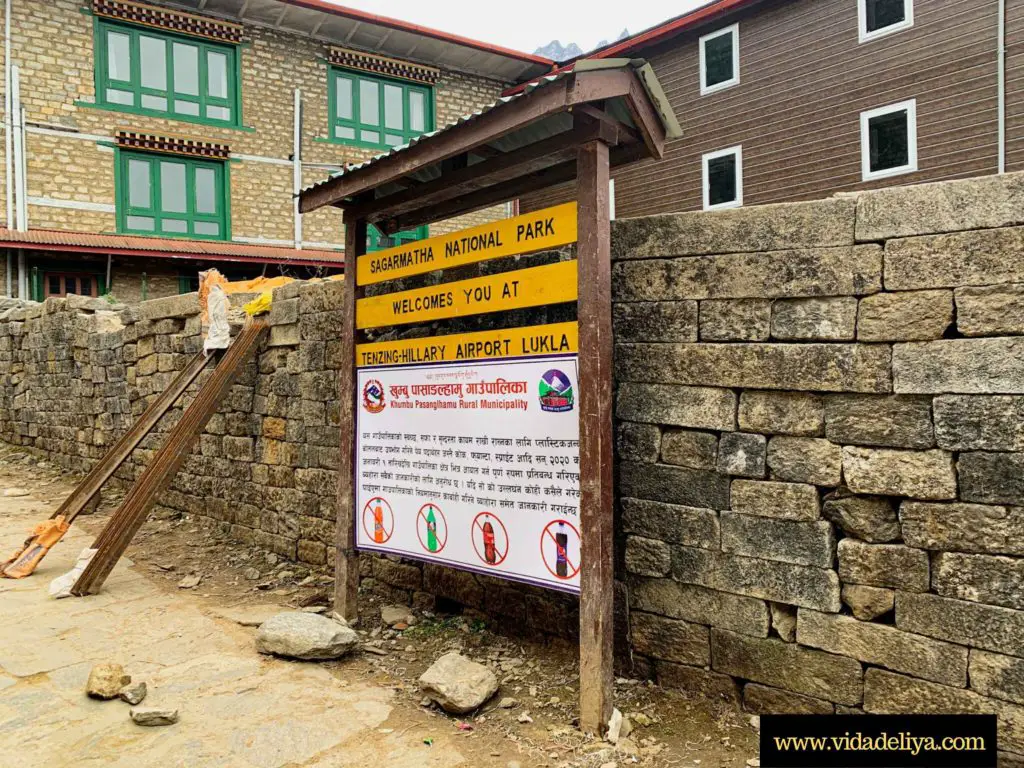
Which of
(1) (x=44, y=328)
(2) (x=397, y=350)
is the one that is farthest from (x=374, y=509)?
(1) (x=44, y=328)


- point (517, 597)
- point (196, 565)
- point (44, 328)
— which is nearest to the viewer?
point (517, 597)

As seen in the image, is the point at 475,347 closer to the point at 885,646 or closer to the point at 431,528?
the point at 431,528

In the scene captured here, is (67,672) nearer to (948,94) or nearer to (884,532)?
(884,532)

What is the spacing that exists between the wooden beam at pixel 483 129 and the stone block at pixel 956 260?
4.69ft

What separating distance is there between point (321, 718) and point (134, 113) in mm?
16353

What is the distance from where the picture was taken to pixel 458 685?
12.2ft

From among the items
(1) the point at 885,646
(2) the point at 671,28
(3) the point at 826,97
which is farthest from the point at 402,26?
(1) the point at 885,646

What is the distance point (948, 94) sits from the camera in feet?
41.5

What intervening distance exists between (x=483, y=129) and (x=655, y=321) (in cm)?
132

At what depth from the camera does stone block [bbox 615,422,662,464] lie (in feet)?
12.8

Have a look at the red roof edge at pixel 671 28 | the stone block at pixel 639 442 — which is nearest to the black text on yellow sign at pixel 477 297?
the stone block at pixel 639 442

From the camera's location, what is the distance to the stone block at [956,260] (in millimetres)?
2963

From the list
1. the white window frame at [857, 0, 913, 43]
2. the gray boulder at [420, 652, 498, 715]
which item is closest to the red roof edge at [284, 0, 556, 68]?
the white window frame at [857, 0, 913, 43]

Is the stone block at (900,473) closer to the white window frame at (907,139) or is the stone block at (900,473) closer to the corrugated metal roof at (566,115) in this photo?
the corrugated metal roof at (566,115)
